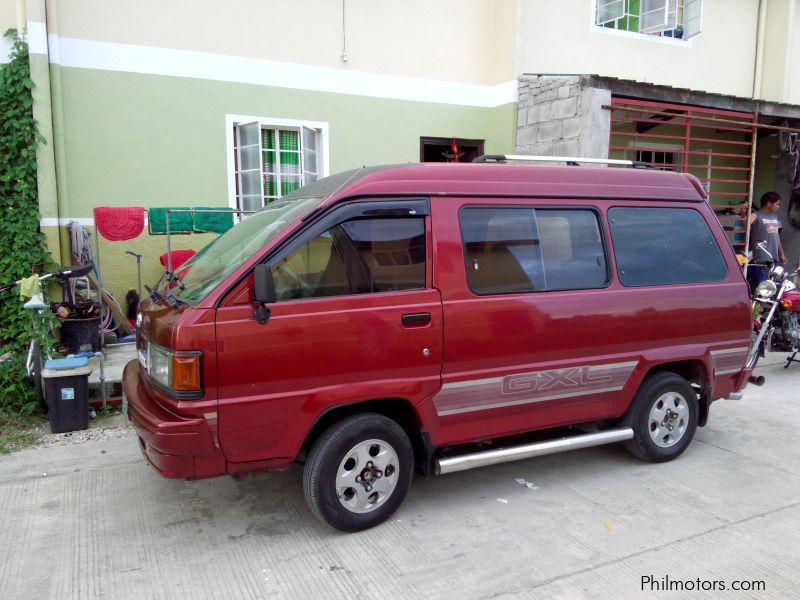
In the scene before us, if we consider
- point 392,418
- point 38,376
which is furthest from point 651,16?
point 38,376

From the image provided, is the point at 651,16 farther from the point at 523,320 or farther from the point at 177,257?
the point at 523,320

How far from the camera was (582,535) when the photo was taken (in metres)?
3.67

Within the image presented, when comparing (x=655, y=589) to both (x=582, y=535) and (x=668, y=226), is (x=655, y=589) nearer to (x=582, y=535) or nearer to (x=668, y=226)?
(x=582, y=535)

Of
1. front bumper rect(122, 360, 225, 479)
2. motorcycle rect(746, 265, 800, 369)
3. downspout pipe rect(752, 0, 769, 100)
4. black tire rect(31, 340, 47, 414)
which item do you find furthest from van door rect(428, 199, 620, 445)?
downspout pipe rect(752, 0, 769, 100)

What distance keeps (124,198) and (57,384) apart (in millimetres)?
2976

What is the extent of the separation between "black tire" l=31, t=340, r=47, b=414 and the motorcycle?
277 inches

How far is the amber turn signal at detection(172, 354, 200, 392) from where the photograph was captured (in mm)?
3178

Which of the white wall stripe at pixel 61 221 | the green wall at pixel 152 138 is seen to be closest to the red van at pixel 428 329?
the white wall stripe at pixel 61 221

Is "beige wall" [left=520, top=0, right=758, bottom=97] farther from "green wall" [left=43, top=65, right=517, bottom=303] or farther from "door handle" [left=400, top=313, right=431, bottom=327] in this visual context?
"door handle" [left=400, top=313, right=431, bottom=327]

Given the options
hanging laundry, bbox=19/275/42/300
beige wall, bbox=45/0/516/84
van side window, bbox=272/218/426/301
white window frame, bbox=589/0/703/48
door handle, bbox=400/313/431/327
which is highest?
white window frame, bbox=589/0/703/48

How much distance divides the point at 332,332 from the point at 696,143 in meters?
12.0

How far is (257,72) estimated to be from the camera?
8.12 metres

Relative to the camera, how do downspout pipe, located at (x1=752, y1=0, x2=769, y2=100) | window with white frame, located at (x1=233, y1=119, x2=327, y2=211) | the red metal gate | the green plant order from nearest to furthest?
the green plant < window with white frame, located at (x1=233, y1=119, x2=327, y2=211) < the red metal gate < downspout pipe, located at (x1=752, y1=0, x2=769, y2=100)

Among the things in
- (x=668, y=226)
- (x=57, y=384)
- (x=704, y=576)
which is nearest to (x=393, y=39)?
(x=668, y=226)
